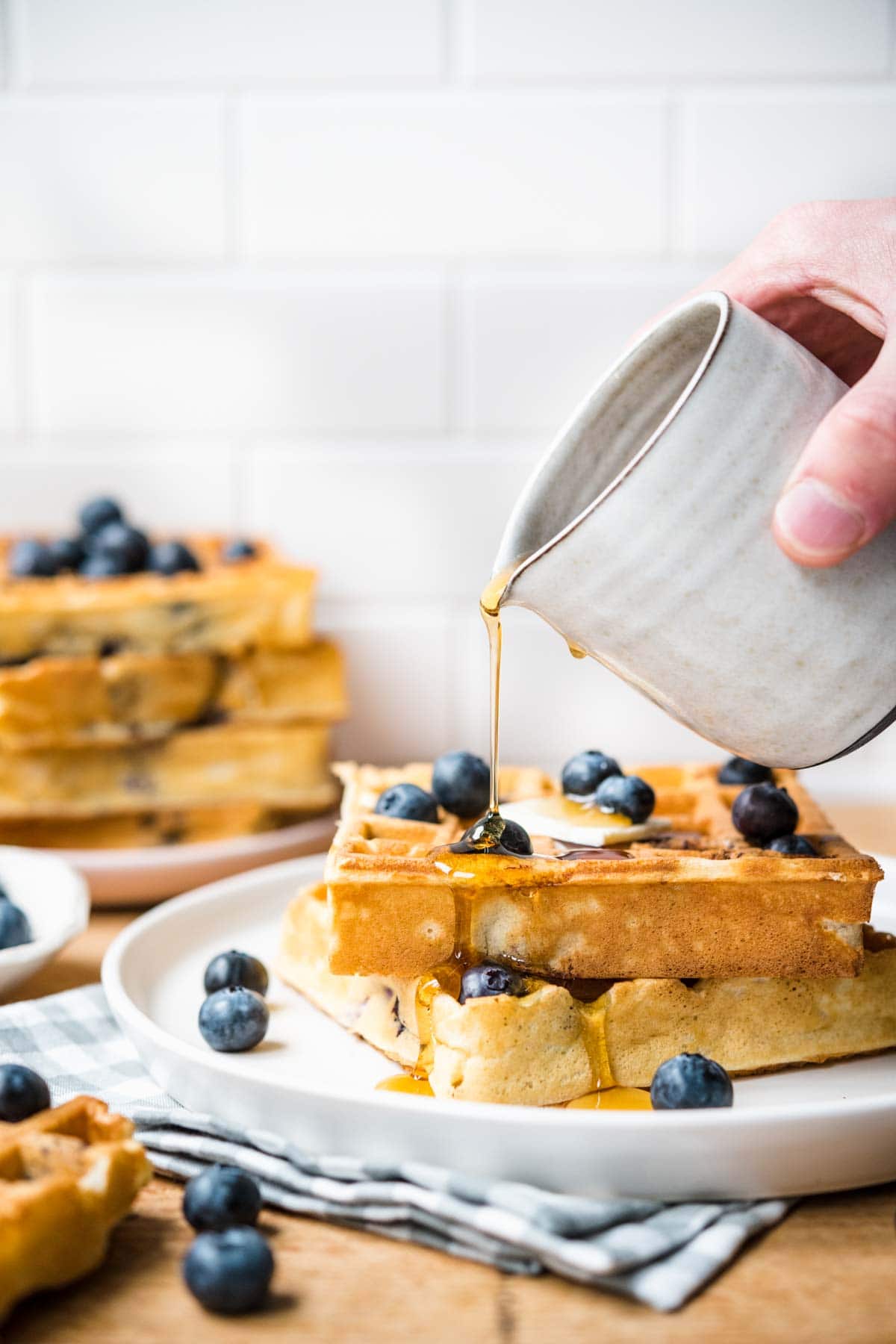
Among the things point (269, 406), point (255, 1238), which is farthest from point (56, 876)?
point (269, 406)

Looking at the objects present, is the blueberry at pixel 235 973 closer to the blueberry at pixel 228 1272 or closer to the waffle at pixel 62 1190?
the waffle at pixel 62 1190

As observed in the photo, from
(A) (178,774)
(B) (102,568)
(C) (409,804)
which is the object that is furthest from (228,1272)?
(B) (102,568)

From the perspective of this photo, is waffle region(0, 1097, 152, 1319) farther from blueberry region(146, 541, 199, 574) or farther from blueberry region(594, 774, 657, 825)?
blueberry region(146, 541, 199, 574)

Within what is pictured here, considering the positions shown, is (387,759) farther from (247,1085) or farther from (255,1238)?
(255,1238)

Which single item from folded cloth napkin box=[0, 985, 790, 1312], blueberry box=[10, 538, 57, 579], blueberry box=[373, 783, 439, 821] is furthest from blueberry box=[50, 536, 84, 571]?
folded cloth napkin box=[0, 985, 790, 1312]

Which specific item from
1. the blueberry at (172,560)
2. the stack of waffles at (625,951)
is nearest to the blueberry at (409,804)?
the stack of waffles at (625,951)
